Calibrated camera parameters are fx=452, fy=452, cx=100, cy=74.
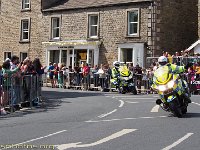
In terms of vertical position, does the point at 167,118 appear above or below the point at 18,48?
below

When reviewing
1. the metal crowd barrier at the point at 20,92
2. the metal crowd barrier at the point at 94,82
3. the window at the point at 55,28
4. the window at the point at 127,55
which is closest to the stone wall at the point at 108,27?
the window at the point at 127,55

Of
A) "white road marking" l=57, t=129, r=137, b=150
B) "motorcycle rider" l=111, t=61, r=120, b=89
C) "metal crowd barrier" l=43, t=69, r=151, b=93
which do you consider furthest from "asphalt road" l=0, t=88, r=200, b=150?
"metal crowd barrier" l=43, t=69, r=151, b=93

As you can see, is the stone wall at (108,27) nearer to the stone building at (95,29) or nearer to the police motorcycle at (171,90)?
the stone building at (95,29)

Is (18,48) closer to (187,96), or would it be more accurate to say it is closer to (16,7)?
(16,7)

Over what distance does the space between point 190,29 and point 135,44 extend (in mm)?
6247

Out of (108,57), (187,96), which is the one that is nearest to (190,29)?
(108,57)

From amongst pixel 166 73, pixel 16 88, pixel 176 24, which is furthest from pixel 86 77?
pixel 166 73

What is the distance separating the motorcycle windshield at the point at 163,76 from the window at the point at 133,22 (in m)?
22.3

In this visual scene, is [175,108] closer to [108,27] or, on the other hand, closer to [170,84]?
[170,84]

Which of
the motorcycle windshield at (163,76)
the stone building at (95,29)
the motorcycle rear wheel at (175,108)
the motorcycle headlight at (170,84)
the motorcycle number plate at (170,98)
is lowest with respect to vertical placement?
the motorcycle rear wheel at (175,108)

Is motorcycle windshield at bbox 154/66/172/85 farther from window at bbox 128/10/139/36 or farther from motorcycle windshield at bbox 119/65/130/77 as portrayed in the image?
window at bbox 128/10/139/36

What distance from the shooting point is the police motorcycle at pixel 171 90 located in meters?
13.8

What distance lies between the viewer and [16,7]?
4416 centimetres

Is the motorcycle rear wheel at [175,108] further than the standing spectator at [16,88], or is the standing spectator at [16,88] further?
the standing spectator at [16,88]
